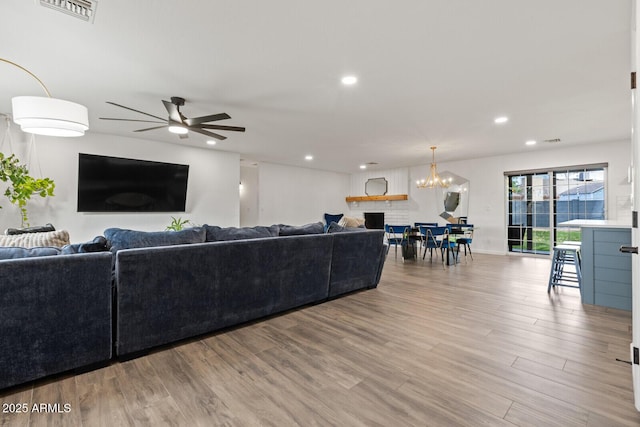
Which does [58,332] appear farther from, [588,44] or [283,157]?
[283,157]

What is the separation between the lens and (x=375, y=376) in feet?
5.96

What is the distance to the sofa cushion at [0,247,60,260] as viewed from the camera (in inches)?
67.4

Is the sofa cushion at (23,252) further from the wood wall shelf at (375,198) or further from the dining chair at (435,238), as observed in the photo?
the wood wall shelf at (375,198)

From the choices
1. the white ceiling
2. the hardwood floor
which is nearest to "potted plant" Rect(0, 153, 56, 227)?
the white ceiling

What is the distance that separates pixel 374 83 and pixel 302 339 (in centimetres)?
266

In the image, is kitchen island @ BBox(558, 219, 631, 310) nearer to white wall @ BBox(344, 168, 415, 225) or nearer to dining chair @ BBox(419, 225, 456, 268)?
dining chair @ BBox(419, 225, 456, 268)

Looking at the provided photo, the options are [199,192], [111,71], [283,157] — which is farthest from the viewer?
[283,157]

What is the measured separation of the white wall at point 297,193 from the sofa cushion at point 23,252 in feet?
20.8

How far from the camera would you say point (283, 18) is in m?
2.09

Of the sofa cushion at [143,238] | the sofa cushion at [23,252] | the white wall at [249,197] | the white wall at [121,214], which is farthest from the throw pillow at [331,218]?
the sofa cushion at [23,252]

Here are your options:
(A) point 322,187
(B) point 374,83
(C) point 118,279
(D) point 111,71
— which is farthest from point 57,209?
(A) point 322,187

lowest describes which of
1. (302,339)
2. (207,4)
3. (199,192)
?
(302,339)

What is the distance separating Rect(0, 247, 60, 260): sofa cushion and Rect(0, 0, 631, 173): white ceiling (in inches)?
64.2

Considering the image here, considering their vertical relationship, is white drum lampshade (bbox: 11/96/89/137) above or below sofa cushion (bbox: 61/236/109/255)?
above
